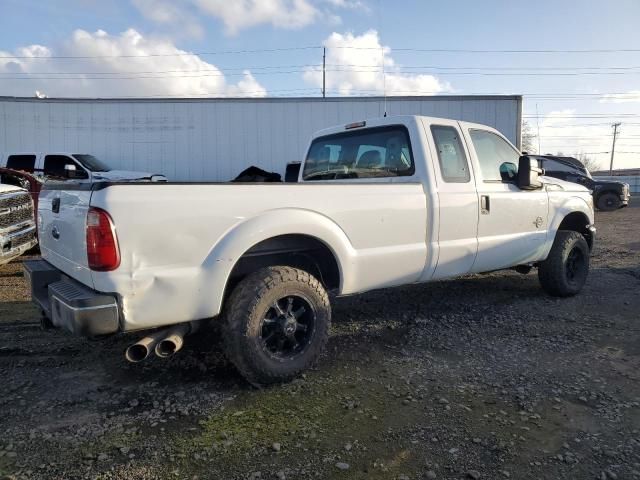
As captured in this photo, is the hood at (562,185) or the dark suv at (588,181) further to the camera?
the dark suv at (588,181)

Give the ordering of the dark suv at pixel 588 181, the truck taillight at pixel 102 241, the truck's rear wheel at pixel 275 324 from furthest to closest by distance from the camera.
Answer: the dark suv at pixel 588 181 → the truck's rear wheel at pixel 275 324 → the truck taillight at pixel 102 241

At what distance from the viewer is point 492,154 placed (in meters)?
4.94

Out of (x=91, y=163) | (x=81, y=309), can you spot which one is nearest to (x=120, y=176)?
(x=91, y=163)

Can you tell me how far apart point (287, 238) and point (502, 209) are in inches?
93.5

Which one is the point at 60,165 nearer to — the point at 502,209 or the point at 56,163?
the point at 56,163

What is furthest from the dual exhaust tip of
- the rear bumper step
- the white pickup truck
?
the rear bumper step

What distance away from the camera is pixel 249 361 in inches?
126

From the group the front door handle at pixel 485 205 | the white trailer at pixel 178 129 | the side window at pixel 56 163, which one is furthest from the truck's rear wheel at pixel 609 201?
the side window at pixel 56 163

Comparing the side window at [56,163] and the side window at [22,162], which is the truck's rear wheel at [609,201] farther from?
the side window at [22,162]

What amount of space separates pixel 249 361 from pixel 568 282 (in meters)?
4.18

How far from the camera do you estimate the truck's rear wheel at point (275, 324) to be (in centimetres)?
318

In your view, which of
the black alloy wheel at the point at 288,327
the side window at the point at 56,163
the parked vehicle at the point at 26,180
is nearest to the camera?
the black alloy wheel at the point at 288,327

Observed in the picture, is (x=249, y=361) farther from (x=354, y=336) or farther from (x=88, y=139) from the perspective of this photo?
(x=88, y=139)

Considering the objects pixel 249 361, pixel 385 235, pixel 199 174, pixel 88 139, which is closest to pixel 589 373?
pixel 385 235
